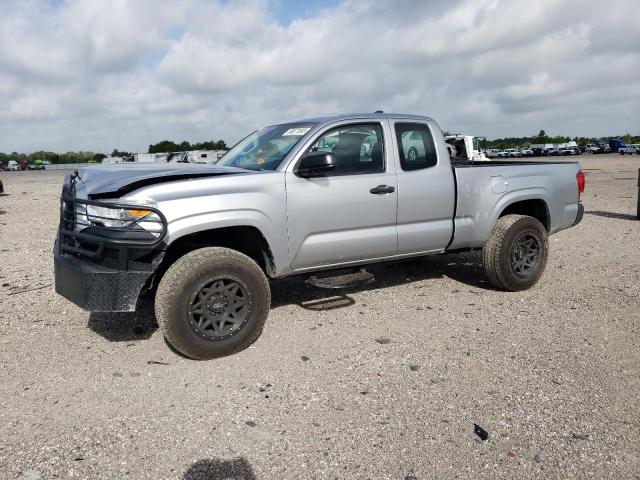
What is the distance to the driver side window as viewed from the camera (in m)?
4.80

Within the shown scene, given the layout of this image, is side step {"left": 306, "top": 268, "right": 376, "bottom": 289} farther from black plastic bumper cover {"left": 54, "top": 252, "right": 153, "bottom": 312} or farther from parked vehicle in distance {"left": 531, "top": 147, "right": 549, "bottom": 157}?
parked vehicle in distance {"left": 531, "top": 147, "right": 549, "bottom": 157}

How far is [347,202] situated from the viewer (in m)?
4.70

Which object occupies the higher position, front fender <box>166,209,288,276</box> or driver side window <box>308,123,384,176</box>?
driver side window <box>308,123,384,176</box>

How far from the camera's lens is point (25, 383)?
12.4 ft

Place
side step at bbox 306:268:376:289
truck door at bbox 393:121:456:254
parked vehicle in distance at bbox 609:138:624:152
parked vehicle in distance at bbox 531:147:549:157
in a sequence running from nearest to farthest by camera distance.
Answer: side step at bbox 306:268:376:289 < truck door at bbox 393:121:456:254 < parked vehicle in distance at bbox 609:138:624:152 < parked vehicle in distance at bbox 531:147:549:157

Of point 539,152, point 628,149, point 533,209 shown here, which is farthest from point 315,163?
point 539,152

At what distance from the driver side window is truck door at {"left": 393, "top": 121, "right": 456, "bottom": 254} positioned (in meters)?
0.22

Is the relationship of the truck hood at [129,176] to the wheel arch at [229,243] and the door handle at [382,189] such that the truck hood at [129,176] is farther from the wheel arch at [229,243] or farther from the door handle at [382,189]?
the door handle at [382,189]

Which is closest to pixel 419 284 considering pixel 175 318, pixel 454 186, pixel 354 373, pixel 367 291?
pixel 367 291

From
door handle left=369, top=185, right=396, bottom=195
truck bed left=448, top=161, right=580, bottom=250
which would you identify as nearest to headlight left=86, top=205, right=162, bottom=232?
door handle left=369, top=185, right=396, bottom=195

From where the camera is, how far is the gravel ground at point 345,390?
281 centimetres

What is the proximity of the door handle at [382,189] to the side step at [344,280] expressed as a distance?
2.54 ft

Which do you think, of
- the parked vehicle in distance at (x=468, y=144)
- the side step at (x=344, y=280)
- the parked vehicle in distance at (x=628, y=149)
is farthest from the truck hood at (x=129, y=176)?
the parked vehicle in distance at (x=628, y=149)

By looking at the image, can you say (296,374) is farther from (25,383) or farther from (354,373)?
(25,383)
